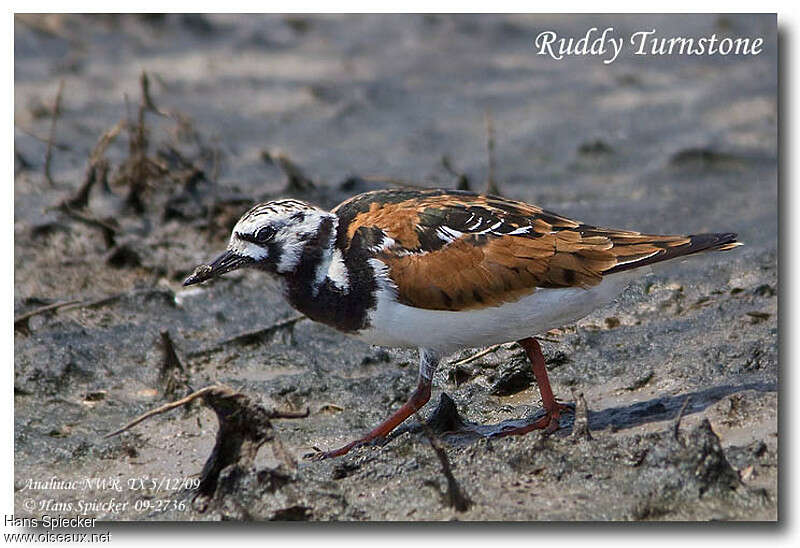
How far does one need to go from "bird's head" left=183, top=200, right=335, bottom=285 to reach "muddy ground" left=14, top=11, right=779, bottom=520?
97 centimetres

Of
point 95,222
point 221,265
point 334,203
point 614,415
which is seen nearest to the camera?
point 614,415

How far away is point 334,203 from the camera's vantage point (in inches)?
354

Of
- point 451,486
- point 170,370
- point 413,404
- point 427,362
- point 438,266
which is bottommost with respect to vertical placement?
point 170,370

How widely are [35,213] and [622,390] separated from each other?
5.02 metres

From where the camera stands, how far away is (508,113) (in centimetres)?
1090

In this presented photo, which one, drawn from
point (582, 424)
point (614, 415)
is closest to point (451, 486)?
point (582, 424)

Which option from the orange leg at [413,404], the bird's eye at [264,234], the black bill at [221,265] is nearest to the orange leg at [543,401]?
the orange leg at [413,404]

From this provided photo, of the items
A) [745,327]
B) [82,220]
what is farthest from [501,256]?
[82,220]

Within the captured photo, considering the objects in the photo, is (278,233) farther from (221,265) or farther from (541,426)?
(541,426)

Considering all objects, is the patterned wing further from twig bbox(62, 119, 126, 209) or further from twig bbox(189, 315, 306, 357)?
twig bbox(62, 119, 126, 209)

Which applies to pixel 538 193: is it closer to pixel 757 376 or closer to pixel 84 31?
pixel 757 376

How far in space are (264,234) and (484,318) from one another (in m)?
1.18

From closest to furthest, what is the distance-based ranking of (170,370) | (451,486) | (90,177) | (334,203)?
(451,486), (170,370), (90,177), (334,203)

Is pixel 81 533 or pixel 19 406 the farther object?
pixel 19 406
